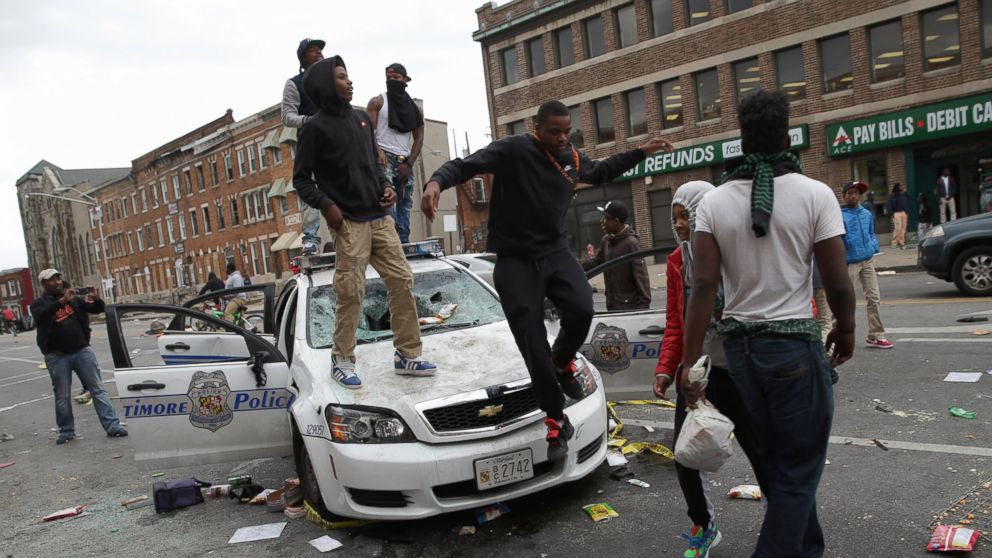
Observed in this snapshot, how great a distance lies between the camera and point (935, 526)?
3.45 metres

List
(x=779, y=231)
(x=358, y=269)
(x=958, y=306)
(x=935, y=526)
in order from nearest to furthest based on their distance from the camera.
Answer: (x=779, y=231) → (x=935, y=526) → (x=358, y=269) → (x=958, y=306)

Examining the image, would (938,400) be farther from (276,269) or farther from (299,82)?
(276,269)

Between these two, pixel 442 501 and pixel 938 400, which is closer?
pixel 442 501

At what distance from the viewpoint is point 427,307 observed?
543cm

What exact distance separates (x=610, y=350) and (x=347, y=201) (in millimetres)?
2172

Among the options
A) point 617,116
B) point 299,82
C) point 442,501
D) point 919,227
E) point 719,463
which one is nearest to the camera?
point 719,463

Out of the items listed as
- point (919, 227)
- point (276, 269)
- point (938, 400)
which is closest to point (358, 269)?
point (938, 400)


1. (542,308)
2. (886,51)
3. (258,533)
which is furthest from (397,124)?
(886,51)

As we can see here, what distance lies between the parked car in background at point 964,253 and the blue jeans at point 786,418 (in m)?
9.65

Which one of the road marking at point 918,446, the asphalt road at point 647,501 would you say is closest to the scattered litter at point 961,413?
the asphalt road at point 647,501

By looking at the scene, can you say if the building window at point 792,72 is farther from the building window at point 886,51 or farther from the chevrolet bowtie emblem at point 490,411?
the chevrolet bowtie emblem at point 490,411

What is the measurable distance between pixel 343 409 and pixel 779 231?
8.32 ft

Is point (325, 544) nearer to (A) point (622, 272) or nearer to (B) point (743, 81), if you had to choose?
(A) point (622, 272)

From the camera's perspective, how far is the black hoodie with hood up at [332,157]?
4633 millimetres
